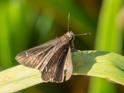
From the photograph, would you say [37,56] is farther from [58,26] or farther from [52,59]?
[58,26]

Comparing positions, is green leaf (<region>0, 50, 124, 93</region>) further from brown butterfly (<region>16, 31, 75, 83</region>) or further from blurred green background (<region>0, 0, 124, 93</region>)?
blurred green background (<region>0, 0, 124, 93</region>)

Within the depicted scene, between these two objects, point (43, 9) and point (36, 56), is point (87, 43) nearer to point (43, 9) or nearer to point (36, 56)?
point (43, 9)

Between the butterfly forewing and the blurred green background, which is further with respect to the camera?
the blurred green background

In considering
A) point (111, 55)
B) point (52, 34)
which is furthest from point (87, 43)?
point (111, 55)

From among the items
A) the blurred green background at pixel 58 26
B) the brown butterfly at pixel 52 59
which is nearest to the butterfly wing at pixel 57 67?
the brown butterfly at pixel 52 59

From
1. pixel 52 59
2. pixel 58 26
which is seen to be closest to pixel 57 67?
pixel 52 59

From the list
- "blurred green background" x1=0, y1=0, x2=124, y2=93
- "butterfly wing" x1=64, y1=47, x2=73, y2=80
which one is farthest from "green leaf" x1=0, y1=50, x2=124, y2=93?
"blurred green background" x1=0, y1=0, x2=124, y2=93
